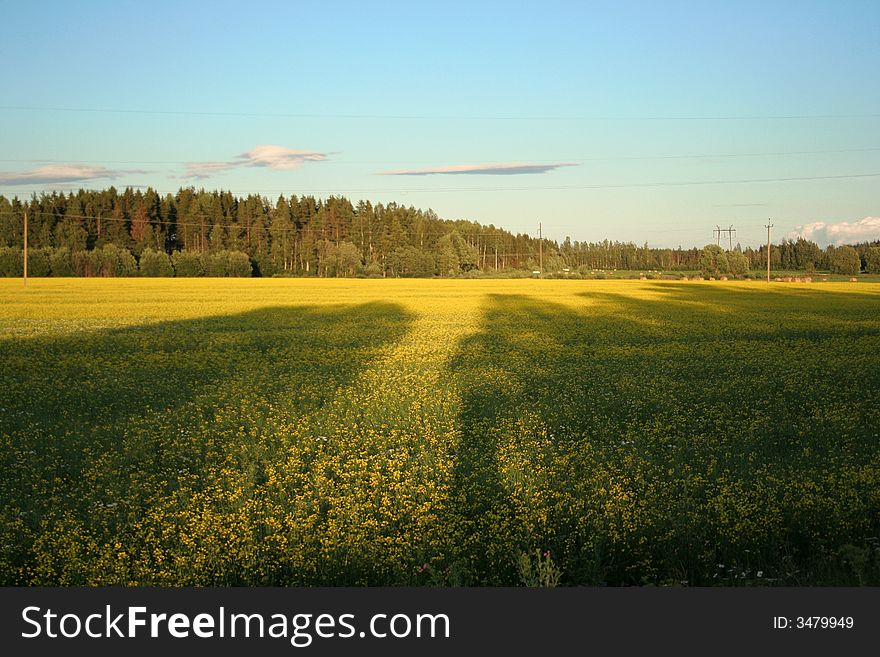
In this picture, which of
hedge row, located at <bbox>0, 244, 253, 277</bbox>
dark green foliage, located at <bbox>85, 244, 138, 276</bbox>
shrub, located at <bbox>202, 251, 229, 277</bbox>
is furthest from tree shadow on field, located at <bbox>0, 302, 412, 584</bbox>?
shrub, located at <bbox>202, 251, 229, 277</bbox>

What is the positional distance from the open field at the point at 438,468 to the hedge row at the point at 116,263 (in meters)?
99.8

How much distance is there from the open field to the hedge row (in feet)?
327

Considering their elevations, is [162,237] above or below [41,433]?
above

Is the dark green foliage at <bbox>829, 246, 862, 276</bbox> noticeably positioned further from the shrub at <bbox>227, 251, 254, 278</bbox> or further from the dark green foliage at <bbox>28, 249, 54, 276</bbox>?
the dark green foliage at <bbox>28, 249, 54, 276</bbox>

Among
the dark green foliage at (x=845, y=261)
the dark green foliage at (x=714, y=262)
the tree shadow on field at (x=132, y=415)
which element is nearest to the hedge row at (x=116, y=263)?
the dark green foliage at (x=714, y=262)

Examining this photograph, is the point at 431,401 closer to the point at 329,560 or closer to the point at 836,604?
the point at 329,560

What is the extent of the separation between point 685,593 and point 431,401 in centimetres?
1103

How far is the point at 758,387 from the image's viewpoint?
62.0ft

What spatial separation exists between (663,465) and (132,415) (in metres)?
9.39

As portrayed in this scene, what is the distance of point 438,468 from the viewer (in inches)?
441

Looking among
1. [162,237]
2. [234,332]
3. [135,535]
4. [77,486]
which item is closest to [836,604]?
[135,535]

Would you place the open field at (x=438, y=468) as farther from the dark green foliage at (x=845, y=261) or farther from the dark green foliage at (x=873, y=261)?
the dark green foliage at (x=845, y=261)

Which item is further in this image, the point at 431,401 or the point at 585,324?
Result: the point at 585,324

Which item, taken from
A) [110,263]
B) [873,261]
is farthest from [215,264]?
[873,261]
